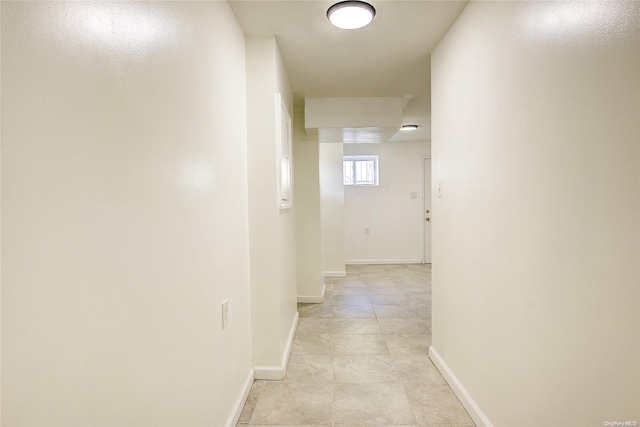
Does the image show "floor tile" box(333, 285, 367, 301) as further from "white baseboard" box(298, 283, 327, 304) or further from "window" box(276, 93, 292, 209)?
"window" box(276, 93, 292, 209)

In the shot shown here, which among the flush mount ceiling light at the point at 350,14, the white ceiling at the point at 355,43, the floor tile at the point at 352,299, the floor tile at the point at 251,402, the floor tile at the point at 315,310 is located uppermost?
the white ceiling at the point at 355,43

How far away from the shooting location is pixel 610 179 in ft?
2.87

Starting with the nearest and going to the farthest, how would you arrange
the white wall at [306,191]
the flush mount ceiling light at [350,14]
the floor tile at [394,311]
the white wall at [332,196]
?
the flush mount ceiling light at [350,14] → the floor tile at [394,311] → the white wall at [306,191] → the white wall at [332,196]

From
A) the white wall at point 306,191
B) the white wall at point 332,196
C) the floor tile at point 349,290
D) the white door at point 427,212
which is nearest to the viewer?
the white wall at point 306,191

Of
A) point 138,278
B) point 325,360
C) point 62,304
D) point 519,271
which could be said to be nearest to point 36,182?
point 62,304

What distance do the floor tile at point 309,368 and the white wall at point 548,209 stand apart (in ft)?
2.90

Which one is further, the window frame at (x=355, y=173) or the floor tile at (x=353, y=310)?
the window frame at (x=355, y=173)

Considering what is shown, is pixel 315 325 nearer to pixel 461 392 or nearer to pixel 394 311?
pixel 394 311

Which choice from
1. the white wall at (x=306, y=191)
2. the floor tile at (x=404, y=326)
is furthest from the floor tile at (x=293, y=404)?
the white wall at (x=306, y=191)

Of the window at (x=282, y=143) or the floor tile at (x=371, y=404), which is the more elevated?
the window at (x=282, y=143)

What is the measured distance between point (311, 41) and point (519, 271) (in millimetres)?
1832

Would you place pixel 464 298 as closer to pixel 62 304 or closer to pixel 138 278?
pixel 138 278

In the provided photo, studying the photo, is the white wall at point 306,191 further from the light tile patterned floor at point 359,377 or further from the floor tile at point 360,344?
the floor tile at point 360,344

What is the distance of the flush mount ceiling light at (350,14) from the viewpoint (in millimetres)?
1701
